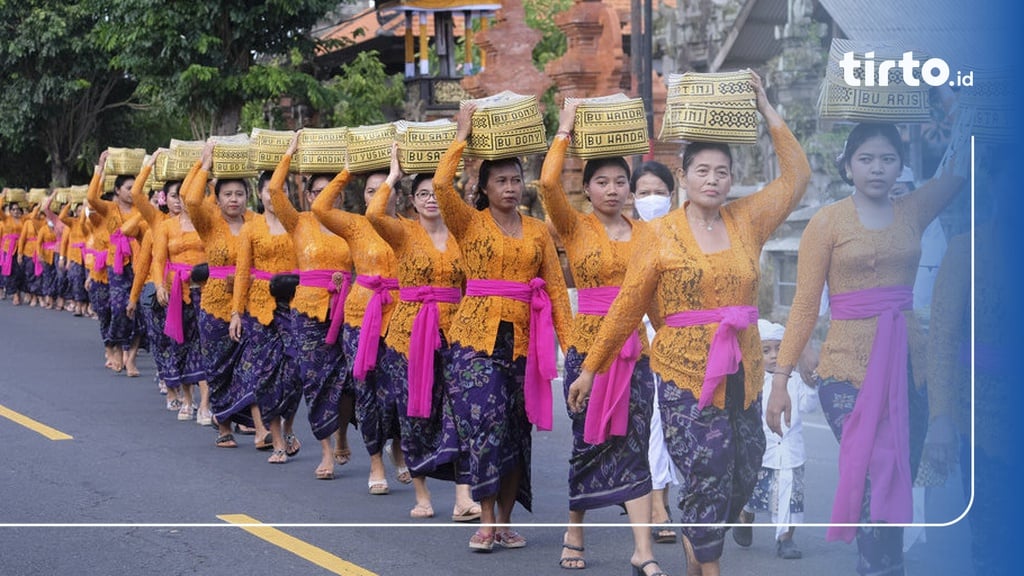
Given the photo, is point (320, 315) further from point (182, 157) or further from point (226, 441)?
point (182, 157)

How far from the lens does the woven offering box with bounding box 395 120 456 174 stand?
6.34 m

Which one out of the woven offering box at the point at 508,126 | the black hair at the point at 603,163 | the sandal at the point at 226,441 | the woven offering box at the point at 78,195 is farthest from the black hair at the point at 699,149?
the woven offering box at the point at 78,195

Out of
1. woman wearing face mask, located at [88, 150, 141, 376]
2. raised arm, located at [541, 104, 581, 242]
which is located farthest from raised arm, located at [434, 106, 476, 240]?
woman wearing face mask, located at [88, 150, 141, 376]

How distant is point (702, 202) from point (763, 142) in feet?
1.68

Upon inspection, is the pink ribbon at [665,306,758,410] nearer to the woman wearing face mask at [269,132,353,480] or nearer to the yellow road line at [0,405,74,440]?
the woman wearing face mask at [269,132,353,480]

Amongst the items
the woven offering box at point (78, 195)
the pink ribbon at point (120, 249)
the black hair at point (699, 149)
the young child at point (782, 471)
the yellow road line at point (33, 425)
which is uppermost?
the woven offering box at point (78, 195)

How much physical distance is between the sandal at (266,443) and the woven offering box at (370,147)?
2.73 metres

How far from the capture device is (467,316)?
639 cm

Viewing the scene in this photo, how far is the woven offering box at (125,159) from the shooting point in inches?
459

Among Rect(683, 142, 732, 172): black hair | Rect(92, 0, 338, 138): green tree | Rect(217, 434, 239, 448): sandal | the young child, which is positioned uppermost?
Rect(92, 0, 338, 138): green tree

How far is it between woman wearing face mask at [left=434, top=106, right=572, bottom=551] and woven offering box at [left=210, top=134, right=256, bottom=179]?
266cm

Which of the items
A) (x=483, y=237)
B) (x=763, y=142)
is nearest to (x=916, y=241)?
(x=763, y=142)

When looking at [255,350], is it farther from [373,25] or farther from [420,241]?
[373,25]

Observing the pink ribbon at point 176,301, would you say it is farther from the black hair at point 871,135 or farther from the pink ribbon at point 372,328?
the black hair at point 871,135
